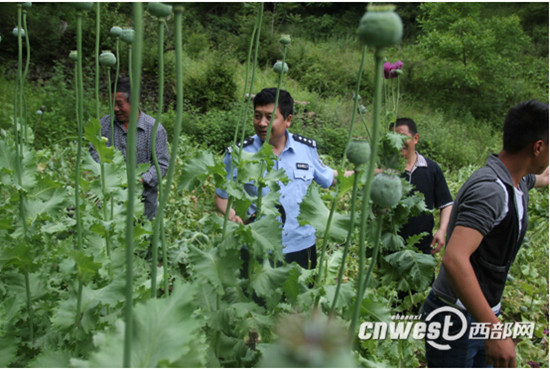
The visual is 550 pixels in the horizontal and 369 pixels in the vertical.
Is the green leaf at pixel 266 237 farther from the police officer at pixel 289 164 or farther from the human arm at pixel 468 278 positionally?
the police officer at pixel 289 164

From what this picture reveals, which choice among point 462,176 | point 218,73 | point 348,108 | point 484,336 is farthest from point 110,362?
point 348,108

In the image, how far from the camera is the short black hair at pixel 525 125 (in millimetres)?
1616

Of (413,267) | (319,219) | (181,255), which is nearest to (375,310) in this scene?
(319,219)

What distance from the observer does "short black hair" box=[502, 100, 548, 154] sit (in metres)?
1.62

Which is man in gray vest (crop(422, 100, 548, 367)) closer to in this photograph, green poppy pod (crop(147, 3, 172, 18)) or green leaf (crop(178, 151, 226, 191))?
green leaf (crop(178, 151, 226, 191))

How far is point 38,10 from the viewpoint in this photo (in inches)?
412

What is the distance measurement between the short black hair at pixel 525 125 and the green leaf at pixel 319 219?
0.99 m

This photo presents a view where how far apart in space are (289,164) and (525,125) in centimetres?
110

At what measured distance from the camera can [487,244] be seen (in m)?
1.65

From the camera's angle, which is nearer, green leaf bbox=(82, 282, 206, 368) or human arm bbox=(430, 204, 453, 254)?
green leaf bbox=(82, 282, 206, 368)

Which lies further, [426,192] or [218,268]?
[426,192]

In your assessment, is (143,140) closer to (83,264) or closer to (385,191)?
(83,264)

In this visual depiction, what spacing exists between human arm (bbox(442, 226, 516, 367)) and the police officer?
84 centimetres

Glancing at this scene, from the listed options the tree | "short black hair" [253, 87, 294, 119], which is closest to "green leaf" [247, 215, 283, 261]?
"short black hair" [253, 87, 294, 119]
